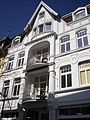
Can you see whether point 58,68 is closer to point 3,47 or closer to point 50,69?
Result: point 50,69

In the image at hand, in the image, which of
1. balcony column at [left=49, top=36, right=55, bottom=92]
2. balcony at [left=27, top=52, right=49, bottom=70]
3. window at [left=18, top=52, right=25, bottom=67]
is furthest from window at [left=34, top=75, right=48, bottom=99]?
window at [left=18, top=52, right=25, bottom=67]

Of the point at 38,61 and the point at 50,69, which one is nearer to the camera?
the point at 50,69

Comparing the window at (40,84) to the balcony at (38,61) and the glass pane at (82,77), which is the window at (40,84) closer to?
the balcony at (38,61)

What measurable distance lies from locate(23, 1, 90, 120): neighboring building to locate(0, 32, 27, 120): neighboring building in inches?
45.3

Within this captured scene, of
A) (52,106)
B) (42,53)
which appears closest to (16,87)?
(42,53)

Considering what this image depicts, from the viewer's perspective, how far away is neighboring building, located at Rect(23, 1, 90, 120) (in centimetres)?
1380

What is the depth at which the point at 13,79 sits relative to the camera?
1998cm

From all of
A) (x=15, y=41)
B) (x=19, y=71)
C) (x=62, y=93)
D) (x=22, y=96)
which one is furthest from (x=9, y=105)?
(x=15, y=41)

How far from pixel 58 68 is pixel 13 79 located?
6851 mm

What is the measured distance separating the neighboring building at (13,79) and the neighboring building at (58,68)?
1.15m

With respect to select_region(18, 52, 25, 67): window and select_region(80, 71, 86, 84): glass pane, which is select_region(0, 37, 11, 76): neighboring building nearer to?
select_region(18, 52, 25, 67): window

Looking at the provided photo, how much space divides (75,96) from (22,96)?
20.6 feet

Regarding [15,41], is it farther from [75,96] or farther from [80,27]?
[75,96]

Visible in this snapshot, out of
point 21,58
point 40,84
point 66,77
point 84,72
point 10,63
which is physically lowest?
point 40,84
